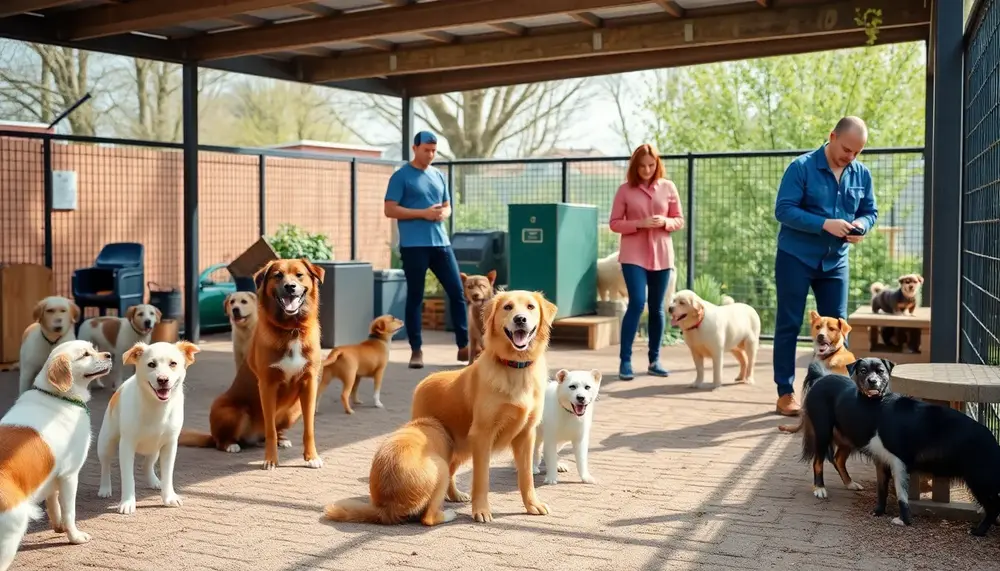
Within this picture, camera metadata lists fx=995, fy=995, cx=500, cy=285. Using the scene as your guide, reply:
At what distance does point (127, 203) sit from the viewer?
17375 millimetres

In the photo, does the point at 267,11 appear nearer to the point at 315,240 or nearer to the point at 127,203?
the point at 315,240

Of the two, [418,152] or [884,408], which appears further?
[418,152]

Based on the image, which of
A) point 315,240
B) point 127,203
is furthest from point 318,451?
point 127,203

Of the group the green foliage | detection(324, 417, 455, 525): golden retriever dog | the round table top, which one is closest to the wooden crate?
the green foliage

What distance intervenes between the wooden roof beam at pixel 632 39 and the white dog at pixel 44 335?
5644 millimetres

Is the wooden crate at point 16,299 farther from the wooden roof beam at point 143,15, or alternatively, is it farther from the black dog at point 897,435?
the black dog at point 897,435

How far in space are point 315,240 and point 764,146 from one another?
11418 millimetres

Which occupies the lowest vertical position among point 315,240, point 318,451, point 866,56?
point 318,451

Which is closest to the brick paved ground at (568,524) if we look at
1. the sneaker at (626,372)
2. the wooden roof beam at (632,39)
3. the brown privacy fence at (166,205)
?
the sneaker at (626,372)

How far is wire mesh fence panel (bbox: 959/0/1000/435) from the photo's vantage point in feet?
17.7

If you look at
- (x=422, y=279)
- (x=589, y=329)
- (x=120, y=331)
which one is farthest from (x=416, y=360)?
(x=120, y=331)

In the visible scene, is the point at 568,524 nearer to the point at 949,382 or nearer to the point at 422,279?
the point at 949,382

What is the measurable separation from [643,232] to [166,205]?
38.2 feet

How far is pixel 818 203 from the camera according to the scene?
273 inches
